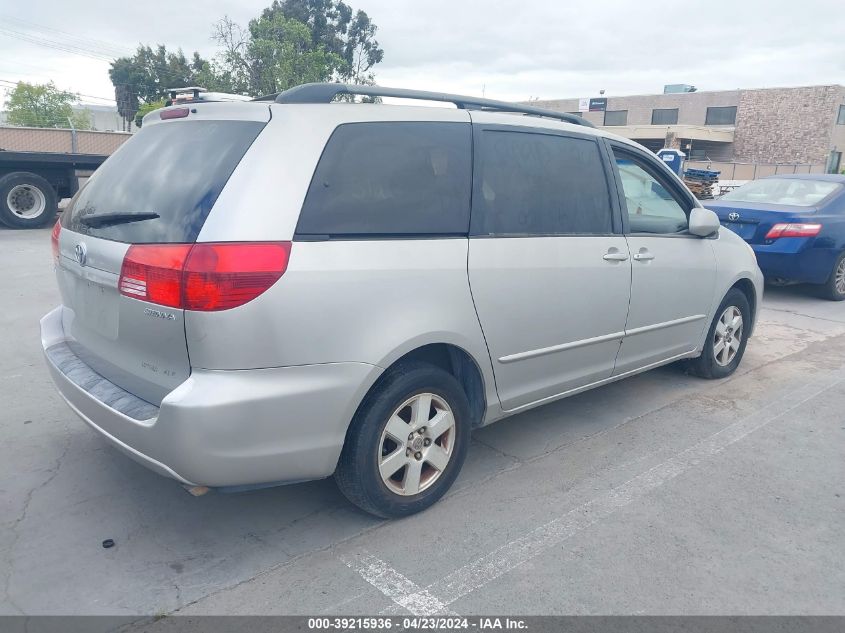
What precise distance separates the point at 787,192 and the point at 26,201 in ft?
42.4

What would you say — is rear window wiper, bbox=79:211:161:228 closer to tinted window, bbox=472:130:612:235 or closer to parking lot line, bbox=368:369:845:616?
tinted window, bbox=472:130:612:235

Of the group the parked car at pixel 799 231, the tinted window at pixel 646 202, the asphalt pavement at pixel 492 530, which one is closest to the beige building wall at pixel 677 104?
the parked car at pixel 799 231

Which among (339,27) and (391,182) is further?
(339,27)

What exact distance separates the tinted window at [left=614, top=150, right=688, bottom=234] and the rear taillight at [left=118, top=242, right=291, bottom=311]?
244 cm

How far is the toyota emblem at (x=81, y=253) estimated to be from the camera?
115 inches

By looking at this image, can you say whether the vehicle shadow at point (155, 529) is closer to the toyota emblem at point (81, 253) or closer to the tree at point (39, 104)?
the toyota emblem at point (81, 253)

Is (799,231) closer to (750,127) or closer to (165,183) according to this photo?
(165,183)

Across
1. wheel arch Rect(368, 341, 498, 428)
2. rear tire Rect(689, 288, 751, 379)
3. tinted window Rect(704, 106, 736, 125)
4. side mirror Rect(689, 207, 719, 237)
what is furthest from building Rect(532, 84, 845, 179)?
wheel arch Rect(368, 341, 498, 428)

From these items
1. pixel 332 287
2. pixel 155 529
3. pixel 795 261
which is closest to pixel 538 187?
pixel 332 287

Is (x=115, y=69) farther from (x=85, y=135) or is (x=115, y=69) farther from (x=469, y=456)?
(x=469, y=456)

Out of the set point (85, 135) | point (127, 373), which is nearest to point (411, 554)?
point (127, 373)

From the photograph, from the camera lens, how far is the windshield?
8.45 m

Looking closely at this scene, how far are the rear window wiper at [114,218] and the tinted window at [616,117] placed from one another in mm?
56159

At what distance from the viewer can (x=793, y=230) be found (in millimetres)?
7832
